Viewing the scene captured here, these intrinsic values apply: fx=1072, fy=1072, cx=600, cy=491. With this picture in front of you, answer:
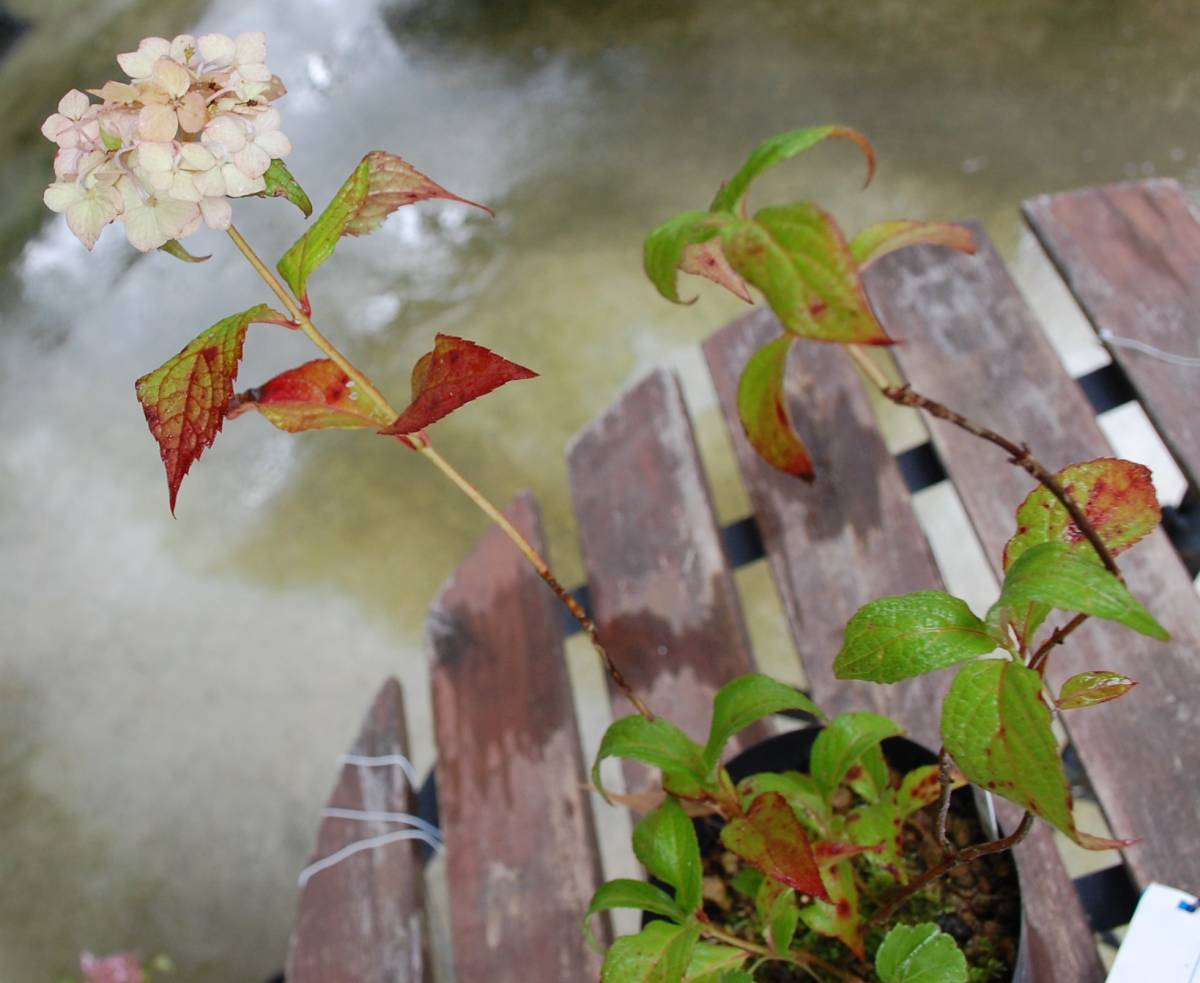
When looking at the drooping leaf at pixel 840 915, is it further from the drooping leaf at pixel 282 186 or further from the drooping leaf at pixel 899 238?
the drooping leaf at pixel 282 186

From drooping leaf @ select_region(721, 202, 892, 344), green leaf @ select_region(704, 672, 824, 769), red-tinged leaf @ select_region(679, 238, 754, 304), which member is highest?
red-tinged leaf @ select_region(679, 238, 754, 304)

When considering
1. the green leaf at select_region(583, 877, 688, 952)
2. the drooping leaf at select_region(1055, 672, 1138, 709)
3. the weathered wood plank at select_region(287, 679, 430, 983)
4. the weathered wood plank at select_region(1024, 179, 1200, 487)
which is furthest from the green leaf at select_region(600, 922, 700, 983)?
the weathered wood plank at select_region(1024, 179, 1200, 487)

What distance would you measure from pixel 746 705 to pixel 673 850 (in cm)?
9

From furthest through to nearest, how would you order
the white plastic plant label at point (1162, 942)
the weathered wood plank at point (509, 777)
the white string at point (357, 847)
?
1. the white string at point (357, 847)
2. the weathered wood plank at point (509, 777)
3. the white plastic plant label at point (1162, 942)

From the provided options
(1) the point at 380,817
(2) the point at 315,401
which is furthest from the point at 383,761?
(2) the point at 315,401

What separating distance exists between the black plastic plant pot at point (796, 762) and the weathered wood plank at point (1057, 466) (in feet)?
0.60

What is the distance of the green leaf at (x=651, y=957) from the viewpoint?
57 cm

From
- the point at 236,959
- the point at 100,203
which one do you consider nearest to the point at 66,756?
the point at 236,959

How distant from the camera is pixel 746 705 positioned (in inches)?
24.6

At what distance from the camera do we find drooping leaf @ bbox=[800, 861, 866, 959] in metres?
0.64

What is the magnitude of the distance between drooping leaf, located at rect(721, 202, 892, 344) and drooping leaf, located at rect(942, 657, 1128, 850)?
0.17 m

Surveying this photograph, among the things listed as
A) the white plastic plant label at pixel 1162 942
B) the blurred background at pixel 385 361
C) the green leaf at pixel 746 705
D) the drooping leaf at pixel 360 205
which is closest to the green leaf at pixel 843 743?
the green leaf at pixel 746 705

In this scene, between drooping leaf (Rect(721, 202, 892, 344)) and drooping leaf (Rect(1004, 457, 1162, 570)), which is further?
drooping leaf (Rect(1004, 457, 1162, 570))

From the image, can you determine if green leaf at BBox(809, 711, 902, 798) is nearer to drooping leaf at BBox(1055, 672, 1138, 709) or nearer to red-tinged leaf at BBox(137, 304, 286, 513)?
drooping leaf at BBox(1055, 672, 1138, 709)
